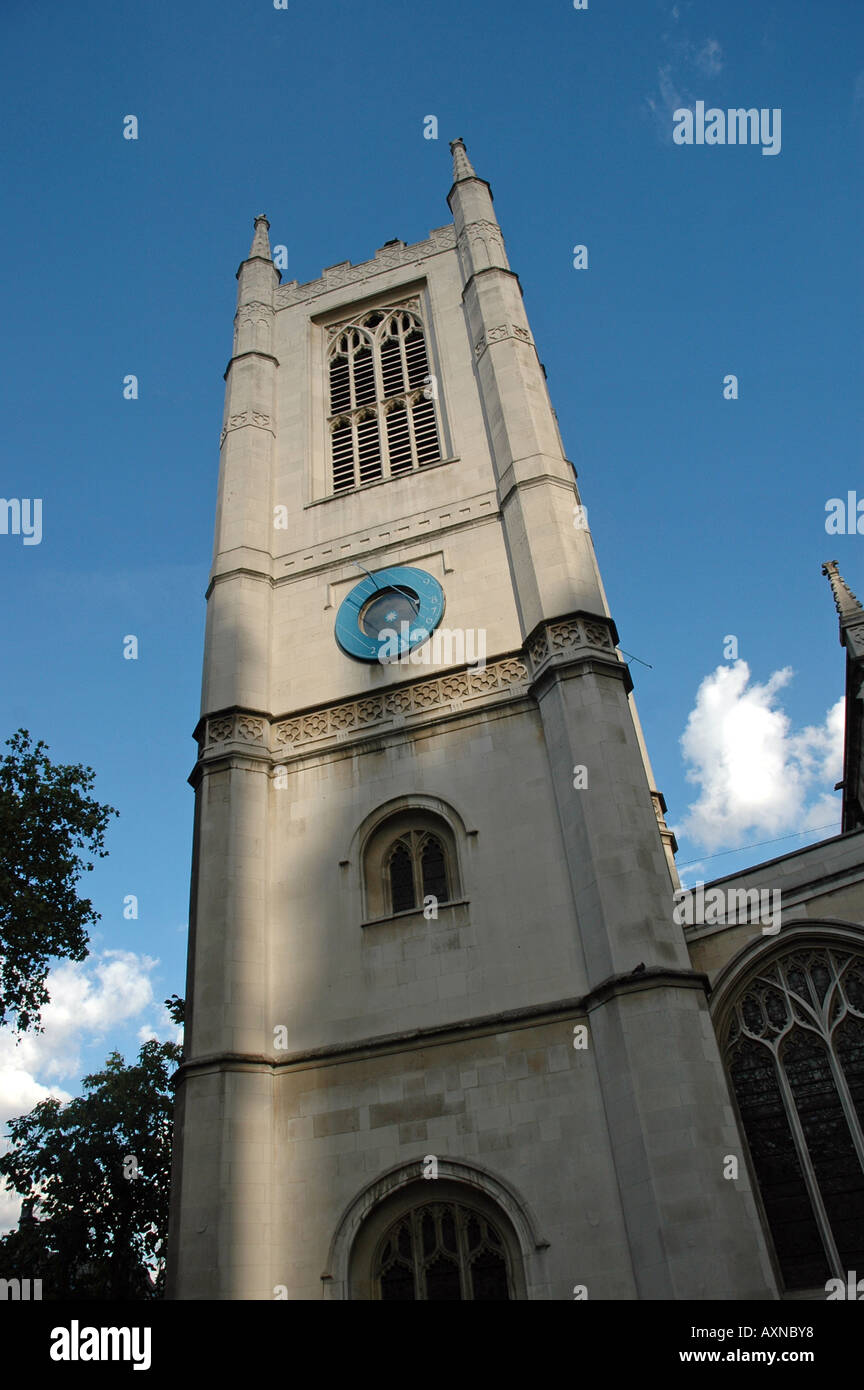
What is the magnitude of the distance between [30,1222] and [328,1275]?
14.3 metres

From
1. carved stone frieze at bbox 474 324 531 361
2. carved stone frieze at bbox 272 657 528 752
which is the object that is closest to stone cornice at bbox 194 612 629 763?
carved stone frieze at bbox 272 657 528 752

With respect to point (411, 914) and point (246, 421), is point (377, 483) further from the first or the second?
point (411, 914)

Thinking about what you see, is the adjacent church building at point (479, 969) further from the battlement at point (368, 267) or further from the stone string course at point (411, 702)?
the battlement at point (368, 267)

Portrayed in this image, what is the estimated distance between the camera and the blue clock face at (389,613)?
17.2 metres

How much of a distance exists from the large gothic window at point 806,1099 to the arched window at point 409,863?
4.25 metres

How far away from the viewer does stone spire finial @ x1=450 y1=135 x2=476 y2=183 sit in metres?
26.3

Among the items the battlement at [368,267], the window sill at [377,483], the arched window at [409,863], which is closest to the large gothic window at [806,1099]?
the arched window at [409,863]

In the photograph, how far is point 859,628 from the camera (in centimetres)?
2028

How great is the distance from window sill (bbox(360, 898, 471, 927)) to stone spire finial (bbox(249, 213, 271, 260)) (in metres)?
19.7

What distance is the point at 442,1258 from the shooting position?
11.8 m

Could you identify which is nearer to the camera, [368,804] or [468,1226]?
Answer: [468,1226]

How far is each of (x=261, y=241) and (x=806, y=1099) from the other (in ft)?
81.7
